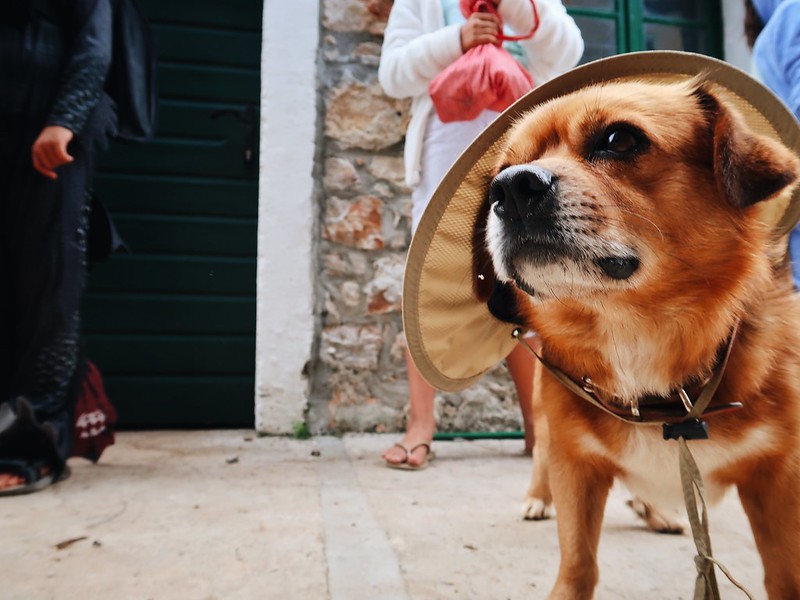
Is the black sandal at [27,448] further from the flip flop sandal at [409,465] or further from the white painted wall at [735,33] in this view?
the white painted wall at [735,33]

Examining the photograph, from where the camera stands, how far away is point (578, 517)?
1.26 meters

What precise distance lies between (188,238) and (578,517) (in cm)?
293

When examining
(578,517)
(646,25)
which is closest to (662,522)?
(578,517)

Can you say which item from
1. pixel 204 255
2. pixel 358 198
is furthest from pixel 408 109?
pixel 204 255

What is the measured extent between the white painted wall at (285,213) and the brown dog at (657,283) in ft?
7.35

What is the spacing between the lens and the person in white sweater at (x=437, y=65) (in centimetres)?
237

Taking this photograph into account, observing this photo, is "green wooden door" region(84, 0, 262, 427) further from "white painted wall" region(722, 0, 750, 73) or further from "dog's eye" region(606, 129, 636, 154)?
Answer: "white painted wall" region(722, 0, 750, 73)

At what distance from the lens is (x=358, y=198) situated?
3496 mm

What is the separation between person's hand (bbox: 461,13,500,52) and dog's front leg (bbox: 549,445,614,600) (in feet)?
5.40

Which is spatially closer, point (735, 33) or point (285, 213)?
point (285, 213)

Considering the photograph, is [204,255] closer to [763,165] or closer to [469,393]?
[469,393]

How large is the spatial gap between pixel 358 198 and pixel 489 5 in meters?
1.39

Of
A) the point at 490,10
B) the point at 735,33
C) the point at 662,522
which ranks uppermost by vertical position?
the point at 735,33

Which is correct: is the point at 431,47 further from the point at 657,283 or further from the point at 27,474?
the point at 27,474
